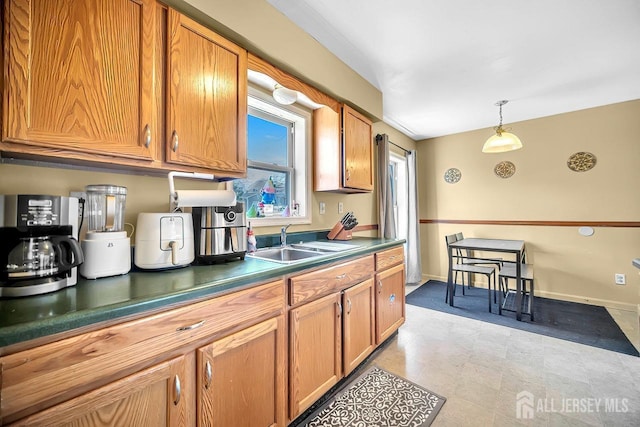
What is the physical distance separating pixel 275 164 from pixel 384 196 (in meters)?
1.62

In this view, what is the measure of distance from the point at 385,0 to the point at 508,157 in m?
3.20

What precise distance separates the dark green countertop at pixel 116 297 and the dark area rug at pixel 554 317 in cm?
266

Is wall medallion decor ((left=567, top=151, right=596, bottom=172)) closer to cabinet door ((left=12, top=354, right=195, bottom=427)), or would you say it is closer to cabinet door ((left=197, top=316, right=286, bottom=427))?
cabinet door ((left=197, top=316, right=286, bottom=427))

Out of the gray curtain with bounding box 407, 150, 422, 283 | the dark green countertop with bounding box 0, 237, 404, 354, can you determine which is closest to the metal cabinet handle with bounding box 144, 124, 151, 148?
the dark green countertop with bounding box 0, 237, 404, 354

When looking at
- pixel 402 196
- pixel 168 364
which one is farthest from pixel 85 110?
pixel 402 196

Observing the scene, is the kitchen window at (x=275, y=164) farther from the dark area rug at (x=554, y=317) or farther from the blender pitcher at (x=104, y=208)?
the dark area rug at (x=554, y=317)

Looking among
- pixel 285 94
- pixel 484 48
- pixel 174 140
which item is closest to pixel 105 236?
pixel 174 140

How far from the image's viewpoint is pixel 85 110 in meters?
1.00

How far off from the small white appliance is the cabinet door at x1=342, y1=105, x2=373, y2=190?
1453 millimetres

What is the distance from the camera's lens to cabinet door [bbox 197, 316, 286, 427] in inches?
40.3

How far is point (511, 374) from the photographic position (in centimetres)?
194

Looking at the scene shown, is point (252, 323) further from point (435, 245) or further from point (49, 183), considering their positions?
point (435, 245)

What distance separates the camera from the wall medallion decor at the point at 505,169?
12.4ft

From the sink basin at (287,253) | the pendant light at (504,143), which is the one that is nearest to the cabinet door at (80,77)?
the sink basin at (287,253)
